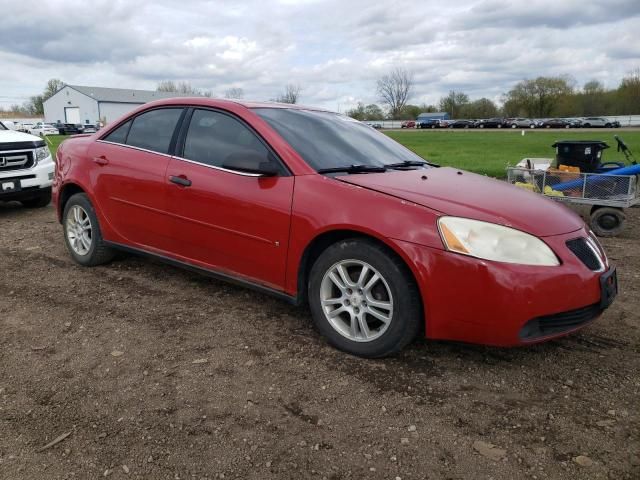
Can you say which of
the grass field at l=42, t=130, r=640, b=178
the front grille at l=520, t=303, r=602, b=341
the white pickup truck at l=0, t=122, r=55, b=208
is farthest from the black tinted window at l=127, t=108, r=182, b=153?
the grass field at l=42, t=130, r=640, b=178

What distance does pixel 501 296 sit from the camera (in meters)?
2.77

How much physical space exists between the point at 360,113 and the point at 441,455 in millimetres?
91858

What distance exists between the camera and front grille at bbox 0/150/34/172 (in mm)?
7383

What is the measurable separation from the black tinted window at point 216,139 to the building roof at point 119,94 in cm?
7935

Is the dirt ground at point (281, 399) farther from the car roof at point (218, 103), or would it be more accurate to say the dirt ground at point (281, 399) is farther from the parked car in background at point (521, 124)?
the parked car in background at point (521, 124)

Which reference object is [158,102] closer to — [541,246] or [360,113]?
[541,246]

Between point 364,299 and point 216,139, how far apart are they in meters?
1.69

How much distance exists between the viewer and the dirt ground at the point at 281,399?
231 cm

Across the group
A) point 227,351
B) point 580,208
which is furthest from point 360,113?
point 227,351

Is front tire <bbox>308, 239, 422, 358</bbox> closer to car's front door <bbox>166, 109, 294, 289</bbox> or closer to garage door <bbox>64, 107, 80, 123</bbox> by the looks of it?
car's front door <bbox>166, 109, 294, 289</bbox>

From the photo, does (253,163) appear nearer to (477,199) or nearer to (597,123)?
(477,199)

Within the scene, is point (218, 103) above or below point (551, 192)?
above

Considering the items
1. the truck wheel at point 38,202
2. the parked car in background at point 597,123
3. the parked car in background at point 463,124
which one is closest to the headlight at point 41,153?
the truck wheel at point 38,202

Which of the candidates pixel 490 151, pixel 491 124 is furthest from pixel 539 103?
pixel 490 151
